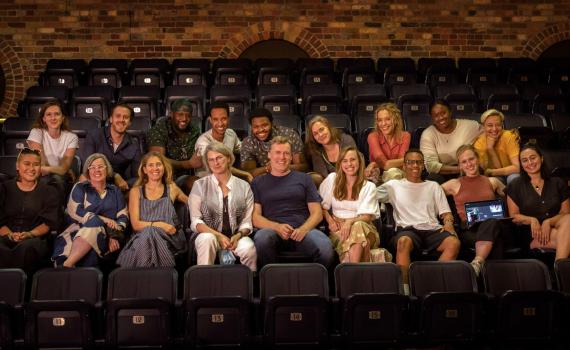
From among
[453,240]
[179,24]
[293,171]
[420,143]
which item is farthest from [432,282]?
[179,24]

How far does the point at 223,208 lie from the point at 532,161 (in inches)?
83.9

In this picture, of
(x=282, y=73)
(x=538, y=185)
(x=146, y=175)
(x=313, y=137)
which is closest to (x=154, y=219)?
(x=146, y=175)

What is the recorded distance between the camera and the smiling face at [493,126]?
20.6 feet

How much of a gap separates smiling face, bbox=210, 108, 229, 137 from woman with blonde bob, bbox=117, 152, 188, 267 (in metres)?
0.83

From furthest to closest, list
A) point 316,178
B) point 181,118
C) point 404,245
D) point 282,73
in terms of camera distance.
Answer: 1. point 282,73
2. point 181,118
3. point 316,178
4. point 404,245

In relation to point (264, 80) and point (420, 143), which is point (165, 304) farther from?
point (264, 80)

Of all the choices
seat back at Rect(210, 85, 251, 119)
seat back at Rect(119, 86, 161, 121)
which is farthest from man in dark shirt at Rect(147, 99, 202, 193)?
seat back at Rect(119, 86, 161, 121)

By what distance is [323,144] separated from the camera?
6.14 meters

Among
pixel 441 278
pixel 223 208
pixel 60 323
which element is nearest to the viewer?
pixel 60 323

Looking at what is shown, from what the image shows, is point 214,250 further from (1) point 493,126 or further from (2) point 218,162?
(1) point 493,126

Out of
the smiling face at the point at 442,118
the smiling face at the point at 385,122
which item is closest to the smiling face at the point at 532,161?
the smiling face at the point at 442,118

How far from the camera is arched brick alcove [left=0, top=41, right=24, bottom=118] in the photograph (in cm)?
992

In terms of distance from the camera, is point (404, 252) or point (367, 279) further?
point (404, 252)

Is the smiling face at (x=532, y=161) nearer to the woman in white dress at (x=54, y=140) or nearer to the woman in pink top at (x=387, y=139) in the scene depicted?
the woman in pink top at (x=387, y=139)
